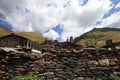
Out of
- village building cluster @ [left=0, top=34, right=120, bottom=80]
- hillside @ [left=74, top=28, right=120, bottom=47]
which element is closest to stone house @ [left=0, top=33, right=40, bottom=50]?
village building cluster @ [left=0, top=34, right=120, bottom=80]

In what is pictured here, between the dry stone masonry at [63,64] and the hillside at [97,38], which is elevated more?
the hillside at [97,38]

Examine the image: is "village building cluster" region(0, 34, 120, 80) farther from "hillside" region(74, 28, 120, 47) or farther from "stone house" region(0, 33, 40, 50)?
"hillside" region(74, 28, 120, 47)

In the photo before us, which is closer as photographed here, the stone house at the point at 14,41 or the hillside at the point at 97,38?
the stone house at the point at 14,41

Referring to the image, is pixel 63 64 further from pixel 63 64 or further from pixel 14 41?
pixel 14 41

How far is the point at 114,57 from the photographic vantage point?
28.0 feet

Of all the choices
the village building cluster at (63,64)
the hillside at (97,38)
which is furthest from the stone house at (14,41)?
the hillside at (97,38)

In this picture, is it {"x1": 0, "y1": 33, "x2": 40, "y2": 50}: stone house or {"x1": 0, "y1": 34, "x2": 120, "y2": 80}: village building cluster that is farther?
{"x1": 0, "y1": 33, "x2": 40, "y2": 50}: stone house

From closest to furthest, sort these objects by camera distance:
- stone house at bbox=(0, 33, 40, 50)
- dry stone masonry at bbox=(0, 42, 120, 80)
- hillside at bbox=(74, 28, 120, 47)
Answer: dry stone masonry at bbox=(0, 42, 120, 80), stone house at bbox=(0, 33, 40, 50), hillside at bbox=(74, 28, 120, 47)

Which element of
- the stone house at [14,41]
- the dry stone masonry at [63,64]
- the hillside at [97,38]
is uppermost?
the hillside at [97,38]

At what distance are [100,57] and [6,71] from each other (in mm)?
3409

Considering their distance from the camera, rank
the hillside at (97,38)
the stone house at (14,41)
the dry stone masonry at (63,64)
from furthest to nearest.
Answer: the hillside at (97,38), the stone house at (14,41), the dry stone masonry at (63,64)

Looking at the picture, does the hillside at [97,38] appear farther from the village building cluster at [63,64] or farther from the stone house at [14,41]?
the village building cluster at [63,64]

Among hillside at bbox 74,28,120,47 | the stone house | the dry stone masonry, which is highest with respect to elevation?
hillside at bbox 74,28,120,47

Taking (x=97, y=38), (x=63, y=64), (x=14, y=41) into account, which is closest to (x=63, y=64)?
(x=63, y=64)
